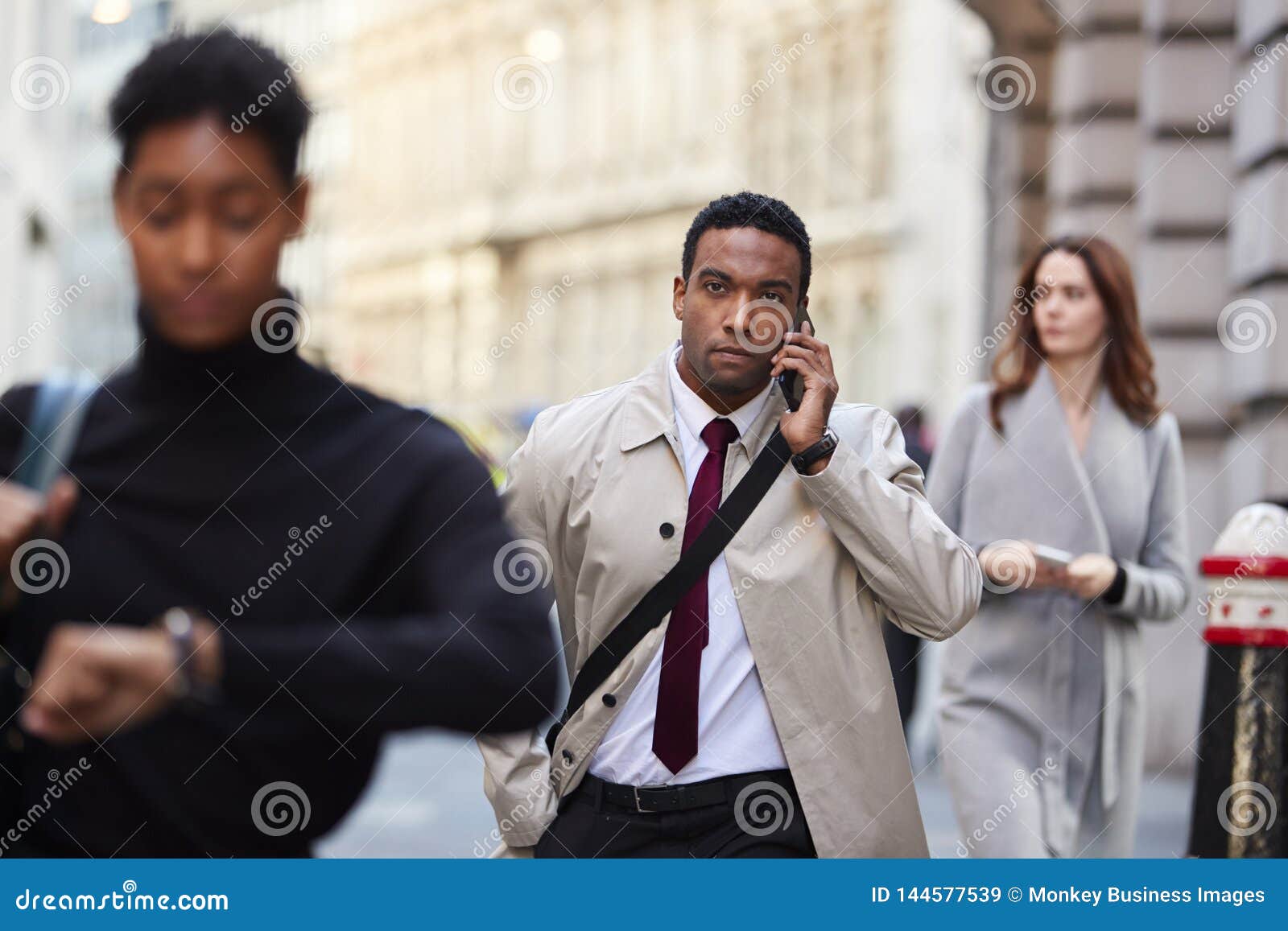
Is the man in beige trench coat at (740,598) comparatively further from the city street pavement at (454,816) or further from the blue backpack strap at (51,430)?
the city street pavement at (454,816)

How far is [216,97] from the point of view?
211 centimetres

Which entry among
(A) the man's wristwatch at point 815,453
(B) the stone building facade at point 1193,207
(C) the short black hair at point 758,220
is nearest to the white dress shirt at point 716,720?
(A) the man's wristwatch at point 815,453

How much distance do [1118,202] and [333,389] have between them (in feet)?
31.9

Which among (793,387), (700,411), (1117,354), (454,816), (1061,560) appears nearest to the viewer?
(793,387)

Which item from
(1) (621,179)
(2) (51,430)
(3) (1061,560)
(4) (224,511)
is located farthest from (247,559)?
(1) (621,179)

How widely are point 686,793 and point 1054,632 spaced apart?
185cm

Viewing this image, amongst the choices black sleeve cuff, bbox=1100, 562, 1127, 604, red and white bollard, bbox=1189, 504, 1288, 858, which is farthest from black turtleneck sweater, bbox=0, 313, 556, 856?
red and white bollard, bbox=1189, 504, 1288, 858

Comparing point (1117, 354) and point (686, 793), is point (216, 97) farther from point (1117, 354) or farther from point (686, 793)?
point (1117, 354)

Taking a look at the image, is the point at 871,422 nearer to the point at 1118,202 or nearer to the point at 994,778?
the point at 994,778

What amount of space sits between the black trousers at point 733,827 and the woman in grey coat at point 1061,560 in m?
1.49

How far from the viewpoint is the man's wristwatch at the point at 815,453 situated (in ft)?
11.4

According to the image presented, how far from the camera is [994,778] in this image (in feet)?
16.0

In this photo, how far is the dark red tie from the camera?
3416mm
